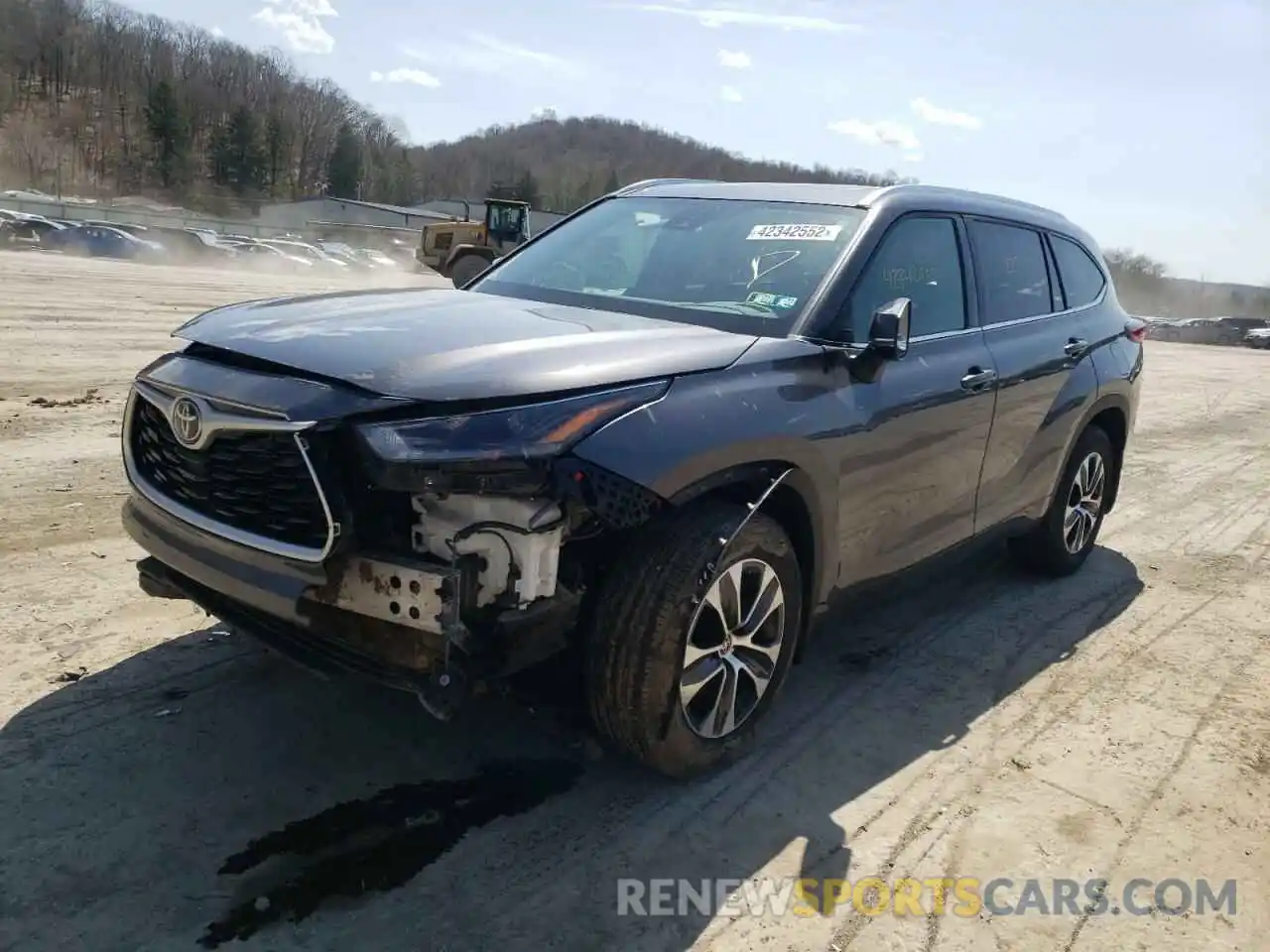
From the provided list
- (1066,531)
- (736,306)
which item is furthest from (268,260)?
(736,306)

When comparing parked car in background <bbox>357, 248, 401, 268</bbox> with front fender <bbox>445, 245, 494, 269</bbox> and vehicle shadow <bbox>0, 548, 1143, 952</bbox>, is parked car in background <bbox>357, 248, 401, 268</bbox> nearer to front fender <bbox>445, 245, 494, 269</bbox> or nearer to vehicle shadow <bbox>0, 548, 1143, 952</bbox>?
front fender <bbox>445, 245, 494, 269</bbox>

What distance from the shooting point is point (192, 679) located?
368cm

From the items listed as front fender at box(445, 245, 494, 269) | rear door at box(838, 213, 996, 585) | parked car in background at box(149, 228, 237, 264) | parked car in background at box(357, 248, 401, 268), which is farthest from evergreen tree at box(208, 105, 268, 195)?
rear door at box(838, 213, 996, 585)

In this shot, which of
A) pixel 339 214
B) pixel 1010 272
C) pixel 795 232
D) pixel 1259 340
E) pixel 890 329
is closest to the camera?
pixel 890 329

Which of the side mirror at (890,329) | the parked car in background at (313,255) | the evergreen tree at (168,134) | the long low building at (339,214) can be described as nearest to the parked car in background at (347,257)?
the parked car in background at (313,255)

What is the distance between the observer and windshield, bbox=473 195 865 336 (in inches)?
146

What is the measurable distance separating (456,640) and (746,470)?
1.06 meters

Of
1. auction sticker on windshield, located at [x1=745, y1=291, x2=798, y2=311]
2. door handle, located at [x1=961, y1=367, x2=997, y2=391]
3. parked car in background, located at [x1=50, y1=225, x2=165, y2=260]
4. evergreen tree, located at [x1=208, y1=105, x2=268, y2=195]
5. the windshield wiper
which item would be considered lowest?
parked car in background, located at [x1=50, y1=225, x2=165, y2=260]

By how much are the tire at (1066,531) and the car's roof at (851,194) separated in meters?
1.27

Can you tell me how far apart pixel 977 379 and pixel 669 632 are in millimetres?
2015

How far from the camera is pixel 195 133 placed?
310 ft

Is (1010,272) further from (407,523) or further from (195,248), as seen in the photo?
(195,248)

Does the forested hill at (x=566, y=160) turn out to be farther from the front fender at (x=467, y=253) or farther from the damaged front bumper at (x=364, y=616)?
the damaged front bumper at (x=364, y=616)

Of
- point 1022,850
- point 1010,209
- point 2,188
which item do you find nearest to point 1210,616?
point 1010,209
